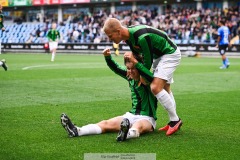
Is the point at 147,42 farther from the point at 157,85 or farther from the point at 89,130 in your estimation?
the point at 89,130

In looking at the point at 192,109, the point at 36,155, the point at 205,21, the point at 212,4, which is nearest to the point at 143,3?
the point at 212,4

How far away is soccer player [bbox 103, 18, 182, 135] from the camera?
707 cm

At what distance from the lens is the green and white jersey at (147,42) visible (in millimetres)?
7180

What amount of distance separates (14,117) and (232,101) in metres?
5.23

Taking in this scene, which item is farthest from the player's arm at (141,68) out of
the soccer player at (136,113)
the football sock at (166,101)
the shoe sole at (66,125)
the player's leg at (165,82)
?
the shoe sole at (66,125)

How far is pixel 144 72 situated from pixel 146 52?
0.34 m

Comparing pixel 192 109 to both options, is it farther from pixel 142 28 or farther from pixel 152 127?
pixel 142 28

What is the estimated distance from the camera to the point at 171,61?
25.3 ft

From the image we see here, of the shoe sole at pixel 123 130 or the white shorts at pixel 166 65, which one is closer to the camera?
the shoe sole at pixel 123 130

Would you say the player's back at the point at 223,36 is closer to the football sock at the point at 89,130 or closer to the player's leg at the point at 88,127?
the player's leg at the point at 88,127

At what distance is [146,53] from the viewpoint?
7.29 meters

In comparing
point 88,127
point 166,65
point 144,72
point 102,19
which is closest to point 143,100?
point 144,72

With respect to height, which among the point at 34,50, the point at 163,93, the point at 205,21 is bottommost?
the point at 34,50

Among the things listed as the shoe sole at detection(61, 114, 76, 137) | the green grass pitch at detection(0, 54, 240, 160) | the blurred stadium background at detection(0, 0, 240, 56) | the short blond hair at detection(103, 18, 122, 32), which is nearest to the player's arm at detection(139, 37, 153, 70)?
the short blond hair at detection(103, 18, 122, 32)
